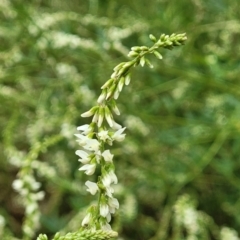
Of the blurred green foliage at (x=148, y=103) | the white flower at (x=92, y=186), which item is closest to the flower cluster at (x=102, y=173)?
the white flower at (x=92, y=186)

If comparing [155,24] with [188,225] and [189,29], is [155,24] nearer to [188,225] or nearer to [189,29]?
[189,29]

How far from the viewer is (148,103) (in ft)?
5.94

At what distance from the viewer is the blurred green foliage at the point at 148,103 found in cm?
149

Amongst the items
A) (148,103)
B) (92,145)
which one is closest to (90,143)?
(92,145)

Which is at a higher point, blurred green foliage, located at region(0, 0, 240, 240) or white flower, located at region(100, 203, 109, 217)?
blurred green foliage, located at region(0, 0, 240, 240)

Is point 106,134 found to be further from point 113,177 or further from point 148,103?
point 148,103

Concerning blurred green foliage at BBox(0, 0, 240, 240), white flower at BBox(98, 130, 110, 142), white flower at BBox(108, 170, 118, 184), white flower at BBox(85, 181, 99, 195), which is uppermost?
blurred green foliage at BBox(0, 0, 240, 240)

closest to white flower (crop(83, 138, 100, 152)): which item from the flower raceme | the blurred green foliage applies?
the flower raceme

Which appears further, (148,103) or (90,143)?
(148,103)

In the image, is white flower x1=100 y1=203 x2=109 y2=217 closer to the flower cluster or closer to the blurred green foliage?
the flower cluster

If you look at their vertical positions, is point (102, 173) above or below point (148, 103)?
below

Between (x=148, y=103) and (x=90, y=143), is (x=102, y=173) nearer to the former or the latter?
(x=90, y=143)

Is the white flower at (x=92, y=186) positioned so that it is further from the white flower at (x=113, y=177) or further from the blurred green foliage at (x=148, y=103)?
the blurred green foliage at (x=148, y=103)

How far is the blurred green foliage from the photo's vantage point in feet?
4.90
